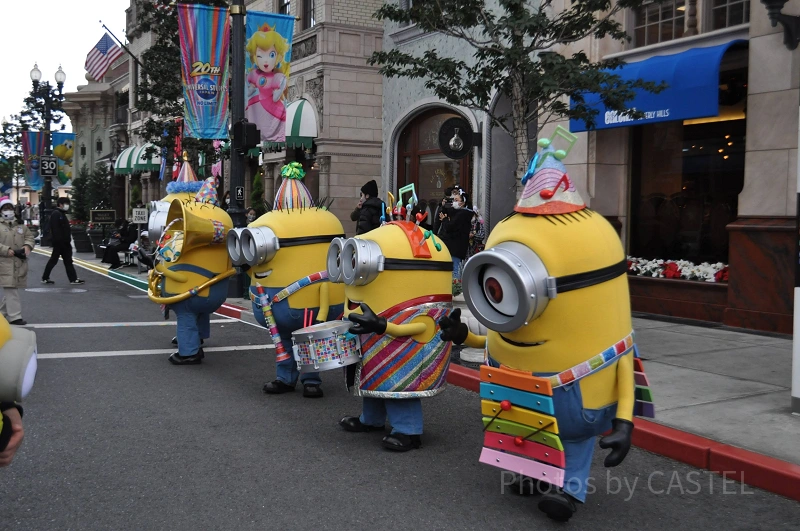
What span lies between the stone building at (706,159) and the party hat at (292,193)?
5779mm

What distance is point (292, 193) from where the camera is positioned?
7000 millimetres

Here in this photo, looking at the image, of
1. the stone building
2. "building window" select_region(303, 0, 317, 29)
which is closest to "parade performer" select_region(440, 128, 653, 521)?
the stone building

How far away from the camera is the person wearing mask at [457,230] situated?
12195 millimetres

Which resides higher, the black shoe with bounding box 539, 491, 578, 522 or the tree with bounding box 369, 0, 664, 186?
the tree with bounding box 369, 0, 664, 186

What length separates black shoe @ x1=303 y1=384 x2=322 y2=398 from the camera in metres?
6.95

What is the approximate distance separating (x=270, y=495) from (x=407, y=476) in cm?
88

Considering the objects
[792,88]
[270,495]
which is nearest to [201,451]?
[270,495]

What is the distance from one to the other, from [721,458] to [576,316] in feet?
6.41

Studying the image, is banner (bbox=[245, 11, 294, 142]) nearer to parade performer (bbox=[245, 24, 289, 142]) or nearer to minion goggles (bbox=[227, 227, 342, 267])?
parade performer (bbox=[245, 24, 289, 142])

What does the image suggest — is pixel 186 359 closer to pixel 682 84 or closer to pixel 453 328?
pixel 453 328

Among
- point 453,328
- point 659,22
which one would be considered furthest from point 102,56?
point 453,328

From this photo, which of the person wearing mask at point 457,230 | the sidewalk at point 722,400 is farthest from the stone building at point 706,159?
the person wearing mask at point 457,230

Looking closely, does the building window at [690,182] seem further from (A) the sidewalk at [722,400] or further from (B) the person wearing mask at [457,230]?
(B) the person wearing mask at [457,230]

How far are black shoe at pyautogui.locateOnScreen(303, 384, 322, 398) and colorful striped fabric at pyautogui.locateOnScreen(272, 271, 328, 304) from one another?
33.5 inches
